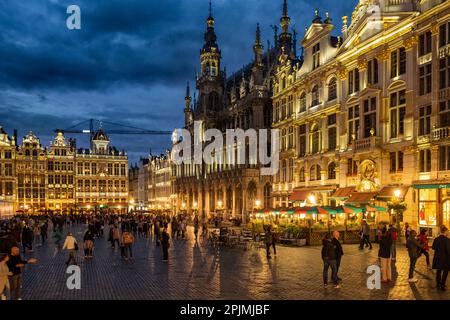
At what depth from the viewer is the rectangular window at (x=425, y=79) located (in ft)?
101

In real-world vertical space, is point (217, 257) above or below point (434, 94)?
below

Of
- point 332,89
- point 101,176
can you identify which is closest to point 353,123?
point 332,89

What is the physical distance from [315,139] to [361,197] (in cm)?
1072

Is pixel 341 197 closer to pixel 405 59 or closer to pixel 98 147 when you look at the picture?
pixel 405 59

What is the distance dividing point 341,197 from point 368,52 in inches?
445

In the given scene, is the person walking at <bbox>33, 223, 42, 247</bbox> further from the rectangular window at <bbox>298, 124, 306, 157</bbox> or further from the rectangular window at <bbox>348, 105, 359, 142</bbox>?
the rectangular window at <bbox>348, 105, 359, 142</bbox>

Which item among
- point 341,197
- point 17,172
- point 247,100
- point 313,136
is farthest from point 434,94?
point 17,172

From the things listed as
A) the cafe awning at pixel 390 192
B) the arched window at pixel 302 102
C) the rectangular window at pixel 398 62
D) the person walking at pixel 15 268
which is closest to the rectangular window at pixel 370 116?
the rectangular window at pixel 398 62

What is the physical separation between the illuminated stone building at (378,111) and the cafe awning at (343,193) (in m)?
0.11

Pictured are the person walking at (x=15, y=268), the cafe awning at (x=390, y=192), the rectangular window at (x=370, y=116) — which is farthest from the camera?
the rectangular window at (x=370, y=116)

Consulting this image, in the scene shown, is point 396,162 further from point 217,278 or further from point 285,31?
point 285,31

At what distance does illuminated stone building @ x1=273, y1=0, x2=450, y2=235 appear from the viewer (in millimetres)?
30000

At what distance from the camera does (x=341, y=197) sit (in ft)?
127

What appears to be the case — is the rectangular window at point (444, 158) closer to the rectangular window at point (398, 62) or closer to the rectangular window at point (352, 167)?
the rectangular window at point (398, 62)
